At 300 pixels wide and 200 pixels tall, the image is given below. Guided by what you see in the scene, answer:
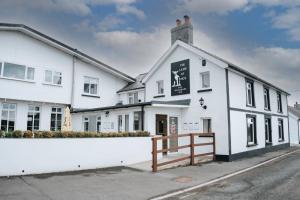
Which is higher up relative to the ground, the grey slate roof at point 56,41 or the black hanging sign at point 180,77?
the grey slate roof at point 56,41

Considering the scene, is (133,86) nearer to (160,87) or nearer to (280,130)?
(160,87)

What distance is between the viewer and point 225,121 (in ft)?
54.1

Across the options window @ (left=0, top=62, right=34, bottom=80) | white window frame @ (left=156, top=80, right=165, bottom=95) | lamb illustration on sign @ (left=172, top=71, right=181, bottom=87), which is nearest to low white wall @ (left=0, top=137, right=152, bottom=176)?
lamb illustration on sign @ (left=172, top=71, right=181, bottom=87)

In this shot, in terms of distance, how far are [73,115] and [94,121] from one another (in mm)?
2579

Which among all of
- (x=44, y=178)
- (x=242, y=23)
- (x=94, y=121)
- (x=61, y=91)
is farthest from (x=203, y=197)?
(x=61, y=91)

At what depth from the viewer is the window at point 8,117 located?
19.3 metres

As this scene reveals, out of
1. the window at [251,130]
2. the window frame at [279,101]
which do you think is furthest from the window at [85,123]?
the window frame at [279,101]

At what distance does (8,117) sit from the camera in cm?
1956

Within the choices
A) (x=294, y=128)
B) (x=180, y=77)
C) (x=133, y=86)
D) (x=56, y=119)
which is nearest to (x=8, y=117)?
(x=56, y=119)

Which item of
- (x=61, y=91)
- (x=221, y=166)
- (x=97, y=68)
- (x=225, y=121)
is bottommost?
(x=221, y=166)

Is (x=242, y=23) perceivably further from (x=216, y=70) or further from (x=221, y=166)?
(x=221, y=166)

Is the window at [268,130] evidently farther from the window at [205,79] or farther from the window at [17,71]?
the window at [17,71]

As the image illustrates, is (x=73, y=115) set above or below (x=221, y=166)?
above

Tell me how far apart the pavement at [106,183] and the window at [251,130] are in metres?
6.59
